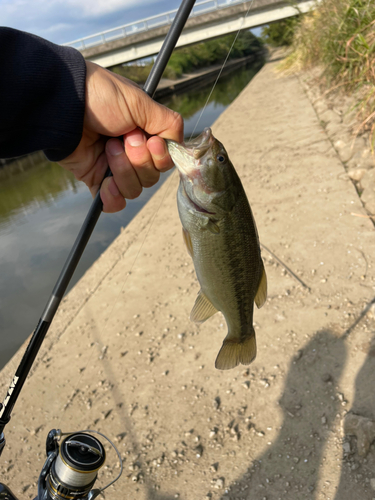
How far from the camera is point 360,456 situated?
2346 millimetres

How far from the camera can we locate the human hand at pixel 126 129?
5.56ft

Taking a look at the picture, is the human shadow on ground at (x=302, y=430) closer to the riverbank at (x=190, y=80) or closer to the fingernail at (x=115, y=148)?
the fingernail at (x=115, y=148)

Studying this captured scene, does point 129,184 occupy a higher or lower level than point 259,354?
higher

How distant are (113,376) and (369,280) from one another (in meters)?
2.54

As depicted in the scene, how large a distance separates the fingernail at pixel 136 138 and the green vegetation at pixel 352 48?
4.23 m

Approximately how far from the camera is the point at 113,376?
3520 millimetres

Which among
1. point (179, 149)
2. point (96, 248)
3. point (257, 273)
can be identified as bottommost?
point (96, 248)

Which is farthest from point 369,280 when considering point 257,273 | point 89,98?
point 89,98

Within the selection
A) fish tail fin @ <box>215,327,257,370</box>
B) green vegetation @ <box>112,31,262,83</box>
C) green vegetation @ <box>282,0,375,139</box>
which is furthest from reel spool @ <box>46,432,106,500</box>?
green vegetation @ <box>112,31,262,83</box>

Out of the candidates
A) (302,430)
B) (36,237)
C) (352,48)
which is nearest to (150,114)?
(302,430)

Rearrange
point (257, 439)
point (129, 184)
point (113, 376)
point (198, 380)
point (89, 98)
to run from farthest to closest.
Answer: point (113, 376)
point (198, 380)
point (257, 439)
point (129, 184)
point (89, 98)

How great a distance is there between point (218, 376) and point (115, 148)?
7.05 feet

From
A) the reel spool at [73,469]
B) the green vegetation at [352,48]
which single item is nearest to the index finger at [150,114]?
the reel spool at [73,469]

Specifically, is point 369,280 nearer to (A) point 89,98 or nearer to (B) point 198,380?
(B) point 198,380
